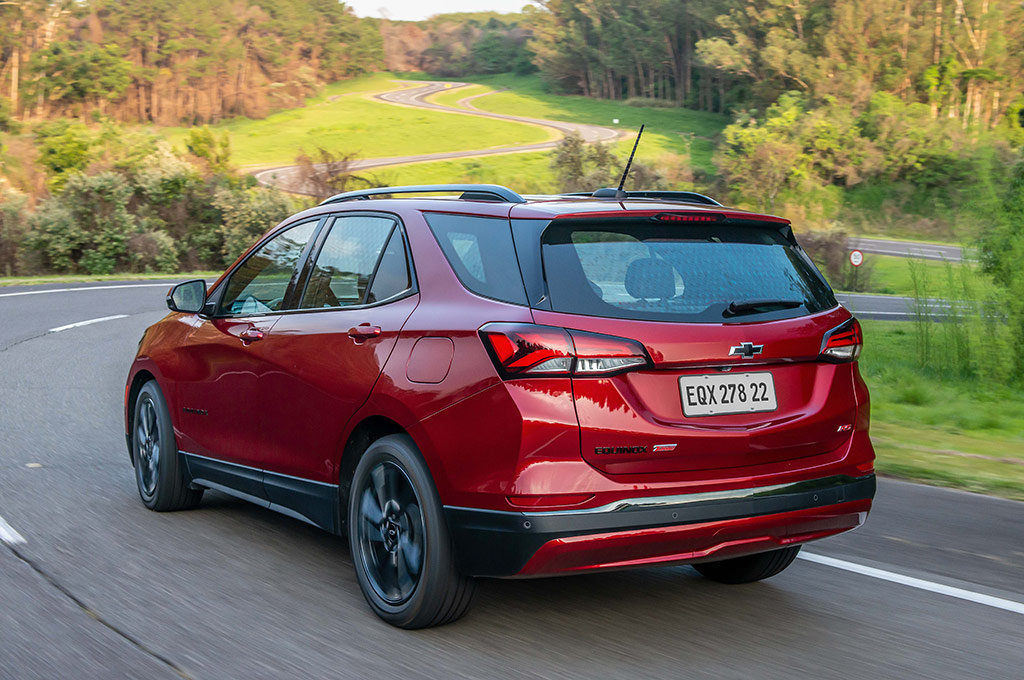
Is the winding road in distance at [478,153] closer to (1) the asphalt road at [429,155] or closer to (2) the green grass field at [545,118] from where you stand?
(1) the asphalt road at [429,155]

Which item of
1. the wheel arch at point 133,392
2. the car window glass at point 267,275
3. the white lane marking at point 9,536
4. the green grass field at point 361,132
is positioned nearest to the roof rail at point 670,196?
the car window glass at point 267,275

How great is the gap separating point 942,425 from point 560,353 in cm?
837

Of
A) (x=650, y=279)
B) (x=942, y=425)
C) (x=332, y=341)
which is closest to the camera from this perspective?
(x=650, y=279)

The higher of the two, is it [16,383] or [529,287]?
[529,287]

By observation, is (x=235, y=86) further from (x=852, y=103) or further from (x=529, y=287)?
(x=529, y=287)

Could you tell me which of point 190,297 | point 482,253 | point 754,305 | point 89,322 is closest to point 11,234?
point 89,322

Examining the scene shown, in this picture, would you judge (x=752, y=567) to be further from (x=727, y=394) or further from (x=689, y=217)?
(x=689, y=217)

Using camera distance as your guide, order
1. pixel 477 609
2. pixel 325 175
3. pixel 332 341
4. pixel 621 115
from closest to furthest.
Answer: pixel 477 609 → pixel 332 341 → pixel 325 175 → pixel 621 115

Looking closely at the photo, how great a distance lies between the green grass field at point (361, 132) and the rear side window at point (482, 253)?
241 feet

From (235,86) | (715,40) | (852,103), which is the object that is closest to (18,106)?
(235,86)

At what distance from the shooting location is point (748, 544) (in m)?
4.06

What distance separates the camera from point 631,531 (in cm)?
381

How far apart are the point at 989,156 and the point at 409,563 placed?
11.8 m

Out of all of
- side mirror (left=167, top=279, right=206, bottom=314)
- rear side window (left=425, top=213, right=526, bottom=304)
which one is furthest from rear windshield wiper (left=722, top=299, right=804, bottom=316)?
side mirror (left=167, top=279, right=206, bottom=314)
